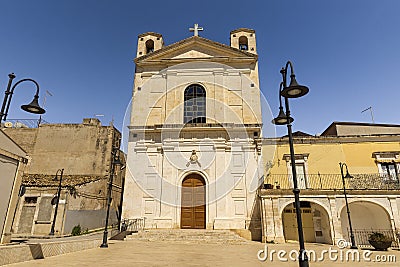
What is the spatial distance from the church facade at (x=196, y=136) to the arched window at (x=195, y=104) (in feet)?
0.24

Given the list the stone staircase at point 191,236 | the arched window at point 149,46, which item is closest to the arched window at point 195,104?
the arched window at point 149,46

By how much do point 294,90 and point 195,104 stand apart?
516 inches

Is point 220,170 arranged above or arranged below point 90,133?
below

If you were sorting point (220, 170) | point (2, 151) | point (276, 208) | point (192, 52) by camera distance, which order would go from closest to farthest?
point (2, 151) < point (276, 208) < point (220, 170) < point (192, 52)

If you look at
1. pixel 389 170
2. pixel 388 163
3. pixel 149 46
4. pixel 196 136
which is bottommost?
pixel 389 170

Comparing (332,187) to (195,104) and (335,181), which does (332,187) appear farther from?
(195,104)

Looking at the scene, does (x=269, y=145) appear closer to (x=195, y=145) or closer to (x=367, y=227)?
(x=195, y=145)

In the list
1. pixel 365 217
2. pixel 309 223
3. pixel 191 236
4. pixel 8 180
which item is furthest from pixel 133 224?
pixel 365 217

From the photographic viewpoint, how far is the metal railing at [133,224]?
48.9 ft

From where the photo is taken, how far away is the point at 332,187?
15.5 meters

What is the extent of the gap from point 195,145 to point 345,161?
9.68 metres

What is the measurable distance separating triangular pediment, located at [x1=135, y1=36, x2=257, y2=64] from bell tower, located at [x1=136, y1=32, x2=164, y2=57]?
1092mm

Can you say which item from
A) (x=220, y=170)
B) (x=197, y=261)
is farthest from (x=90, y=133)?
(x=197, y=261)

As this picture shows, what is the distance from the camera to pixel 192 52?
19.8 m
